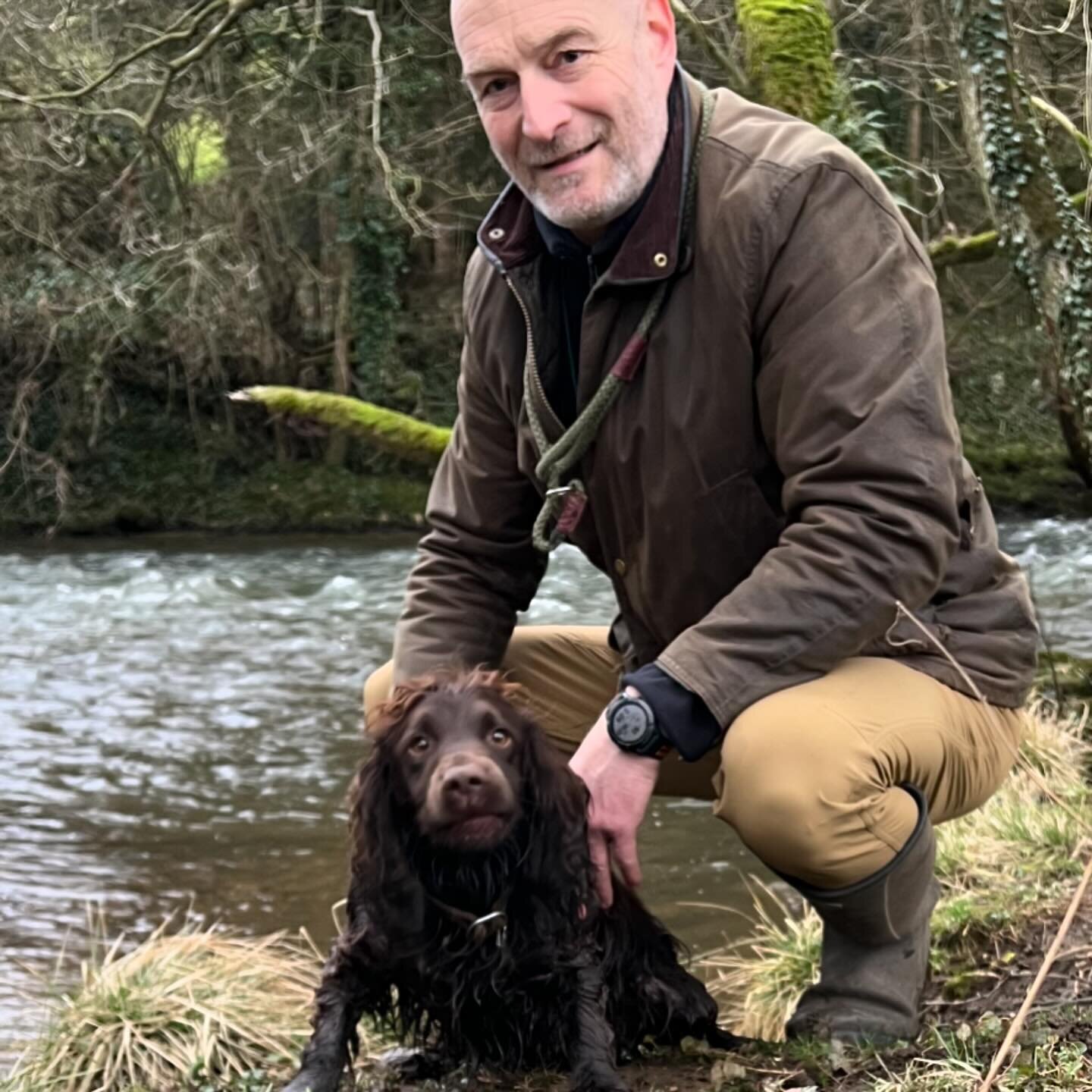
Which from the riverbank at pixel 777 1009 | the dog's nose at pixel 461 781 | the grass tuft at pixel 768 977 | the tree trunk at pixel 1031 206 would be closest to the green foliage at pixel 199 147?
the tree trunk at pixel 1031 206

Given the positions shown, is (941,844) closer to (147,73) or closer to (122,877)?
(122,877)

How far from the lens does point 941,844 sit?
4234 millimetres

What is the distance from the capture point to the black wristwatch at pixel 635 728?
8.24 ft

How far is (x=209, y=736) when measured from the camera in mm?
7609

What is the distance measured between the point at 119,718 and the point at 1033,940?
5.70 meters

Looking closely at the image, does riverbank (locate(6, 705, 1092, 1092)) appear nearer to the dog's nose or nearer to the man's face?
the dog's nose

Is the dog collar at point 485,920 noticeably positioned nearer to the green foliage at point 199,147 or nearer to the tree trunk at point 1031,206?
the tree trunk at point 1031,206

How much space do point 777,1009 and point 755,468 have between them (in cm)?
142

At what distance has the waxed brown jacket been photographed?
2.48 meters

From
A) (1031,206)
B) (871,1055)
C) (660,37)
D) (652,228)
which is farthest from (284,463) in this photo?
(871,1055)

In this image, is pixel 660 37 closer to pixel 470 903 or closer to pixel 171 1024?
pixel 470 903

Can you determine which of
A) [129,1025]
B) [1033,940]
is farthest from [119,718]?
[1033,940]

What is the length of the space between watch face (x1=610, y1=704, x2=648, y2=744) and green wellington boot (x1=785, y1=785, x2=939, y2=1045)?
477 millimetres

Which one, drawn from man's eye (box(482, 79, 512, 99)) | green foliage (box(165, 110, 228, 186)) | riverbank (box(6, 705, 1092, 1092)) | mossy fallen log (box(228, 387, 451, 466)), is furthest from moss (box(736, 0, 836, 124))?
green foliage (box(165, 110, 228, 186))
